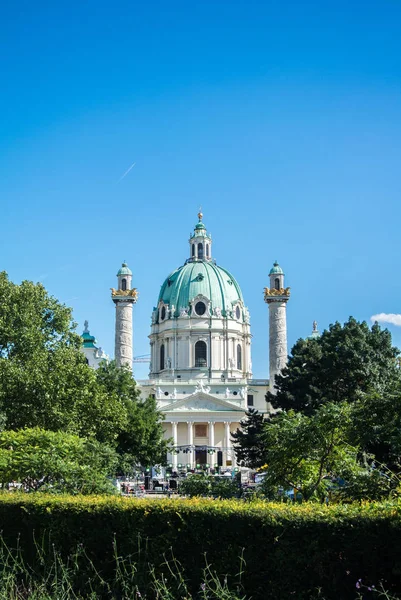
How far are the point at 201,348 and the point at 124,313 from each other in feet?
40.5

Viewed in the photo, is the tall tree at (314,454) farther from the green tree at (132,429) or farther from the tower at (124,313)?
the tower at (124,313)

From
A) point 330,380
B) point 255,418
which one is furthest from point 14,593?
point 255,418

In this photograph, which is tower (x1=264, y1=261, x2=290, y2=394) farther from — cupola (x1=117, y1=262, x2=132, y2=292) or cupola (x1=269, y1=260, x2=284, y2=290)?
cupola (x1=117, y1=262, x2=132, y2=292)

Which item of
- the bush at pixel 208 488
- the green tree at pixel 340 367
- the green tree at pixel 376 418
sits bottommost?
the bush at pixel 208 488

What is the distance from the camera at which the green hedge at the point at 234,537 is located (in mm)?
11305

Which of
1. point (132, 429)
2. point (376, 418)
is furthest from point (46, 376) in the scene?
point (376, 418)

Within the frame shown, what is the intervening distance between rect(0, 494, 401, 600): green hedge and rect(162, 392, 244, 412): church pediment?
77.2 meters

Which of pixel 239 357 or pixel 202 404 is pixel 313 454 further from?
pixel 239 357

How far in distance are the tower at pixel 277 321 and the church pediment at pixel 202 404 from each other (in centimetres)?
687

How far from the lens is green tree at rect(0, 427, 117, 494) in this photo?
22562 mm

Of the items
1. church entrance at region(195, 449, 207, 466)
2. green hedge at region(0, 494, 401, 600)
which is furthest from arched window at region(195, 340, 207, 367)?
green hedge at region(0, 494, 401, 600)

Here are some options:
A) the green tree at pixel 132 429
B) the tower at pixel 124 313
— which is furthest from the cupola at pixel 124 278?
the green tree at pixel 132 429

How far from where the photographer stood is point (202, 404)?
93438 mm

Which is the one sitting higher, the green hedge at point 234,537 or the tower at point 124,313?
the tower at point 124,313
